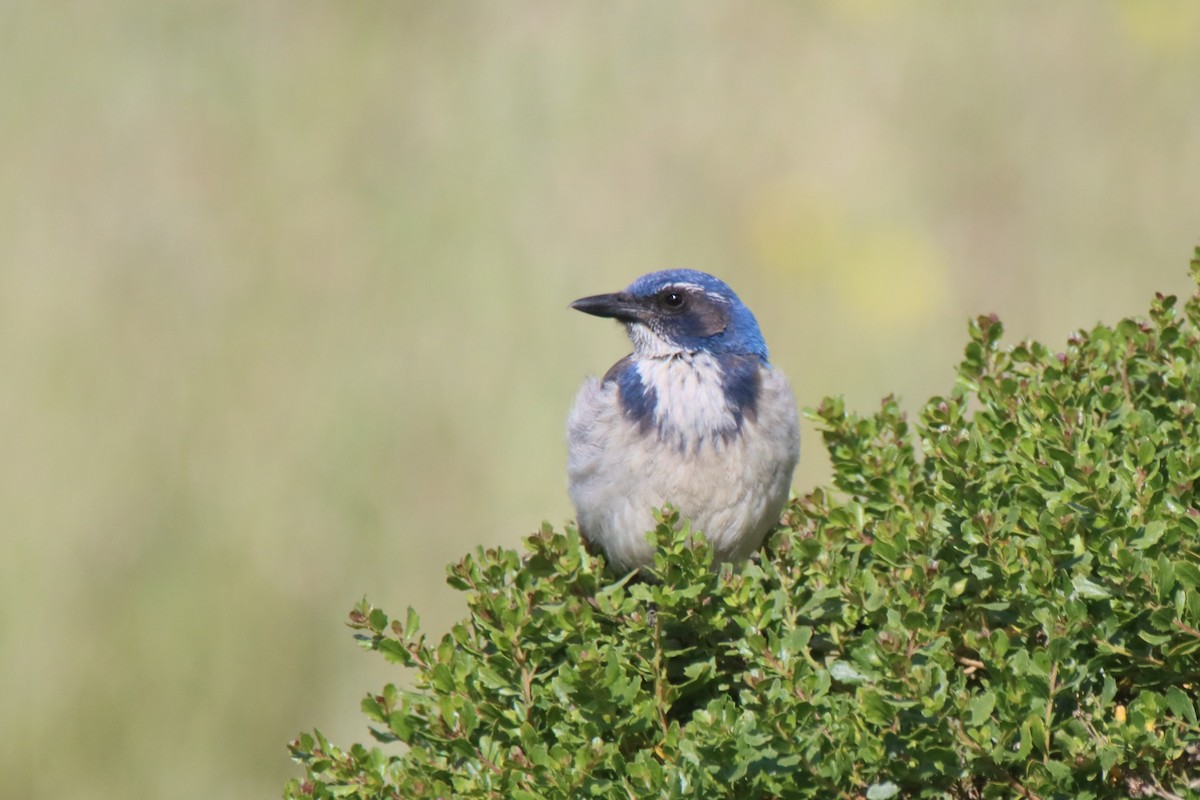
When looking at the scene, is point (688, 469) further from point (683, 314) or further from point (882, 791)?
point (882, 791)

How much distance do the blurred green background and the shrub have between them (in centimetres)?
404

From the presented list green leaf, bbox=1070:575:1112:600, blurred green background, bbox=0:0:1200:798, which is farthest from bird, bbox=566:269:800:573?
blurred green background, bbox=0:0:1200:798

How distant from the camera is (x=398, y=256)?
884 cm

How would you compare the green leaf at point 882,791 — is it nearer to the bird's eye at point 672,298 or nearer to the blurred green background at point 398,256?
the bird's eye at point 672,298

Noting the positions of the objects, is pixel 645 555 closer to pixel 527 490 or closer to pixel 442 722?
pixel 442 722

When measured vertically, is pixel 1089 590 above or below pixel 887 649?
above

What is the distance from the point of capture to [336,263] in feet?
28.8

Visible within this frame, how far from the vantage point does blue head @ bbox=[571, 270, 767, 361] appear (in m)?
5.27

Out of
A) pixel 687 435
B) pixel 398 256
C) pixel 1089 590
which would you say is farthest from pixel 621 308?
pixel 398 256

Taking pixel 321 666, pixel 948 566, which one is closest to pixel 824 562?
pixel 948 566

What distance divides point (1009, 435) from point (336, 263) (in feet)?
18.1

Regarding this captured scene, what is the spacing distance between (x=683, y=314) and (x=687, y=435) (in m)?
0.66

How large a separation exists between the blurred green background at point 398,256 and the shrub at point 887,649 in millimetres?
4038

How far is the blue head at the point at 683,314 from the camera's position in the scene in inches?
207
